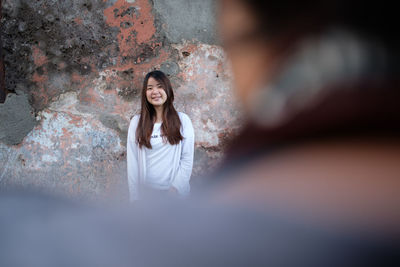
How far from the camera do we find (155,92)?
0.98 meters

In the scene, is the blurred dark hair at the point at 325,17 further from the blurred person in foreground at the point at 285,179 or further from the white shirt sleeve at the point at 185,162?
the white shirt sleeve at the point at 185,162

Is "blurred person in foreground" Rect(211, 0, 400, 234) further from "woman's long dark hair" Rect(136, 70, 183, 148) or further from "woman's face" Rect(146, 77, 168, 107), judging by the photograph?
"woman's face" Rect(146, 77, 168, 107)

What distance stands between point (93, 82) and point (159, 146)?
555 millimetres

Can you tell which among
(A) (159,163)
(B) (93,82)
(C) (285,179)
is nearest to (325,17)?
(C) (285,179)

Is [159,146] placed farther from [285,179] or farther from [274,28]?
[274,28]

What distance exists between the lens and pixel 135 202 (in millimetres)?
975

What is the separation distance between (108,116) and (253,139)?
28.2 inches

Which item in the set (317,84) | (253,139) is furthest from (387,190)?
(253,139)

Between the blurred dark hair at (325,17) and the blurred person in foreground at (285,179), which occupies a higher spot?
the blurred dark hair at (325,17)

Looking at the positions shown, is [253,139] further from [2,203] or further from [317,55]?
[2,203]

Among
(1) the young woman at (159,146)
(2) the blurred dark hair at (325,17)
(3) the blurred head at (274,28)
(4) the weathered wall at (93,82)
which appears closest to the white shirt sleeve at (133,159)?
(1) the young woman at (159,146)

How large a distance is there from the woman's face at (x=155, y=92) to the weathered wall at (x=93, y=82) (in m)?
0.34

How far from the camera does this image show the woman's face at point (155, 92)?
3.23 feet

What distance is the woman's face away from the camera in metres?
0.98
